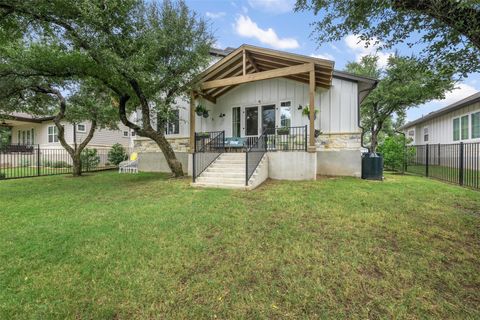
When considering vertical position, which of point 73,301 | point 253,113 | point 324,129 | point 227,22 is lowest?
point 73,301

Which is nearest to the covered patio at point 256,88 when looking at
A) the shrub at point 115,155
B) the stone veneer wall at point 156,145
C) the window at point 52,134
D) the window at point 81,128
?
the stone veneer wall at point 156,145

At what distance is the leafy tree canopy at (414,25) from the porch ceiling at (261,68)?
296 cm

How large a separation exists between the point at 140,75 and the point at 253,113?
5.84m

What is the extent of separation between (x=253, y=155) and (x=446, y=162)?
35.9 ft

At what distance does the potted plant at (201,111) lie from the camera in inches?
443

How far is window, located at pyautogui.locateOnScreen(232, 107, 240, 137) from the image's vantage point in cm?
1233

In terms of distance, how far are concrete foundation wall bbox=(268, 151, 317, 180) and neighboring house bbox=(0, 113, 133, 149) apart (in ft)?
46.8

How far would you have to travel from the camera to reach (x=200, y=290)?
8.68ft

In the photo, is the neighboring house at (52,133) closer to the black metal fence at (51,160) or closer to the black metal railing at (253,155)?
the black metal fence at (51,160)

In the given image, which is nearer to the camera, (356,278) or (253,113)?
(356,278)

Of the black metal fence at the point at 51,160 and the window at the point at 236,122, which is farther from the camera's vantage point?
the black metal fence at the point at 51,160

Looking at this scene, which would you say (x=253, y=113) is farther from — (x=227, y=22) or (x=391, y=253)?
(x=391, y=253)

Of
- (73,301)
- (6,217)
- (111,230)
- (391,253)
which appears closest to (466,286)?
(391,253)

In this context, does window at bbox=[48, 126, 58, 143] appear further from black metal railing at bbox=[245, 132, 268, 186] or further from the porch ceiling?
black metal railing at bbox=[245, 132, 268, 186]
